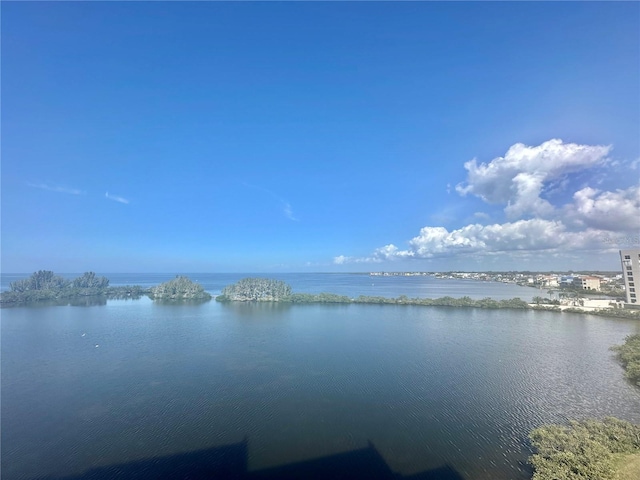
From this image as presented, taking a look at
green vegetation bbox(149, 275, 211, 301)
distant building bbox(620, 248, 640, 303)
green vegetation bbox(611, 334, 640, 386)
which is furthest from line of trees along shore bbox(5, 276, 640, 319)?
green vegetation bbox(611, 334, 640, 386)

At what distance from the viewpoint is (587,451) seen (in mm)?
8836

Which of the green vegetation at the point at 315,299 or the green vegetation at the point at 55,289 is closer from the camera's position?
the green vegetation at the point at 315,299

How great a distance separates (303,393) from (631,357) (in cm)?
1888

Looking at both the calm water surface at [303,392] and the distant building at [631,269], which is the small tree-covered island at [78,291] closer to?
the calm water surface at [303,392]

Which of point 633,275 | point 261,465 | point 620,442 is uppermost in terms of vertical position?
point 633,275

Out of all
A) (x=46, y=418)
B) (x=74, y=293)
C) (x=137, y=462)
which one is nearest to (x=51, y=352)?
(x=46, y=418)

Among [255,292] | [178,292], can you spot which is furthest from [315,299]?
[178,292]

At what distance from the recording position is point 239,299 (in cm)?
5131

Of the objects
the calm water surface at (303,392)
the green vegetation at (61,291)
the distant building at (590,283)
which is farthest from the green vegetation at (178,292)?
the distant building at (590,283)

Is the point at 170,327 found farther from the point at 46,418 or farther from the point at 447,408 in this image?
the point at 447,408

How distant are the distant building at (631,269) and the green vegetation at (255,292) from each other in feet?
147

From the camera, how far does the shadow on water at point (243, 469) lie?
9391 millimetres

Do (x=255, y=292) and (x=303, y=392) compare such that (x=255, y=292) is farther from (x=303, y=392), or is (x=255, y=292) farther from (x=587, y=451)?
(x=587, y=451)

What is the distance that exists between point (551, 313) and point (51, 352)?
49151mm
